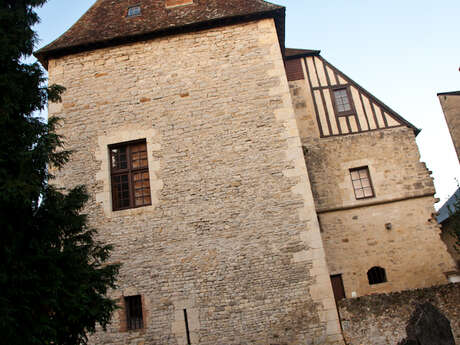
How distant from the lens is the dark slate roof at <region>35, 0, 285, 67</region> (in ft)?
27.5

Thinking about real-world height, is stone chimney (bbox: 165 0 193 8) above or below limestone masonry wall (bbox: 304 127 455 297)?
above

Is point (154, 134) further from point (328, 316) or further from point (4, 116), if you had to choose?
point (328, 316)

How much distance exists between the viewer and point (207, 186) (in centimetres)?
732

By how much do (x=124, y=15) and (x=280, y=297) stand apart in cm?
692

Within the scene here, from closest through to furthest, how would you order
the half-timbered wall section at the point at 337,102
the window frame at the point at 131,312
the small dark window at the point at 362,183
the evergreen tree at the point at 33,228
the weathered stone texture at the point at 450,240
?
the evergreen tree at the point at 33,228 < the window frame at the point at 131,312 < the small dark window at the point at 362,183 < the half-timbered wall section at the point at 337,102 < the weathered stone texture at the point at 450,240

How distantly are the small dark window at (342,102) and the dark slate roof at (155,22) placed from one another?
9.14 ft

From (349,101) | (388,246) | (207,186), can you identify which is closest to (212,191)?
(207,186)

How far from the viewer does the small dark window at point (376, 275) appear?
32.6 feet

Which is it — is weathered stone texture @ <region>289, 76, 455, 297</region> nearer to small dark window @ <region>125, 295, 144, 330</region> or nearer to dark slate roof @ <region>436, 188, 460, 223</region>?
small dark window @ <region>125, 295, 144, 330</region>

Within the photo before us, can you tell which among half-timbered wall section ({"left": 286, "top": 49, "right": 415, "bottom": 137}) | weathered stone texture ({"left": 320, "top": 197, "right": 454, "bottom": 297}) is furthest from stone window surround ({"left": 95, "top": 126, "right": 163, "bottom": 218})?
half-timbered wall section ({"left": 286, "top": 49, "right": 415, "bottom": 137})

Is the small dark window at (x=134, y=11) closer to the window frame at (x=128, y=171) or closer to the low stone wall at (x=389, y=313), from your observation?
the window frame at (x=128, y=171)

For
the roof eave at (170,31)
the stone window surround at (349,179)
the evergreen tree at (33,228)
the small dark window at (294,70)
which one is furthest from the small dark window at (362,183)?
the evergreen tree at (33,228)

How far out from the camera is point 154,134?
775cm

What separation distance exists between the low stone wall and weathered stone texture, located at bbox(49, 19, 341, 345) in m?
0.30
